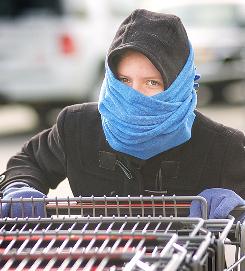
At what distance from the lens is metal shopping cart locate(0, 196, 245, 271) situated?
2.25 metres

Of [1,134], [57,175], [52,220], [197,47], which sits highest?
[52,220]

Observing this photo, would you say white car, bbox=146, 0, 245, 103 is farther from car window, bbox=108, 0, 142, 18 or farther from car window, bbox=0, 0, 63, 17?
car window, bbox=0, 0, 63, 17

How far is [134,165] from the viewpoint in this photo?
3354 millimetres

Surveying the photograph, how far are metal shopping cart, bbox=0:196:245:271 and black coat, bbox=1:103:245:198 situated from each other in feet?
1.16

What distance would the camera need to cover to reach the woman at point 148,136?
319cm

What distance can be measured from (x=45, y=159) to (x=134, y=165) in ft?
1.24

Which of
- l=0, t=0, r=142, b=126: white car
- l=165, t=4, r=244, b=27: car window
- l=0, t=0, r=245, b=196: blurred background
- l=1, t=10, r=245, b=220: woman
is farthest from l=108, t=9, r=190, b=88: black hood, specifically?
l=165, t=4, r=244, b=27: car window

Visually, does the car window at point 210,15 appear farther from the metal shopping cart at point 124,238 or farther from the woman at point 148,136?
the metal shopping cart at point 124,238

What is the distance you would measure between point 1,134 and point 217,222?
10.5 meters

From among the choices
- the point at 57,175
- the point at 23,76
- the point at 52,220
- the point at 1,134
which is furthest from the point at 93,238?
the point at 1,134

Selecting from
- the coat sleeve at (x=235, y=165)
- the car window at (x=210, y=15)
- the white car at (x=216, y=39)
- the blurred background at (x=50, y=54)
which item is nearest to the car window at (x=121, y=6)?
the blurred background at (x=50, y=54)

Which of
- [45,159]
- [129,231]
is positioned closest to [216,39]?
[45,159]

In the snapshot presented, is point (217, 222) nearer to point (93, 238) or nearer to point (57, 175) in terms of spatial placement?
point (93, 238)

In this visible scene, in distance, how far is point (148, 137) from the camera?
324 centimetres
